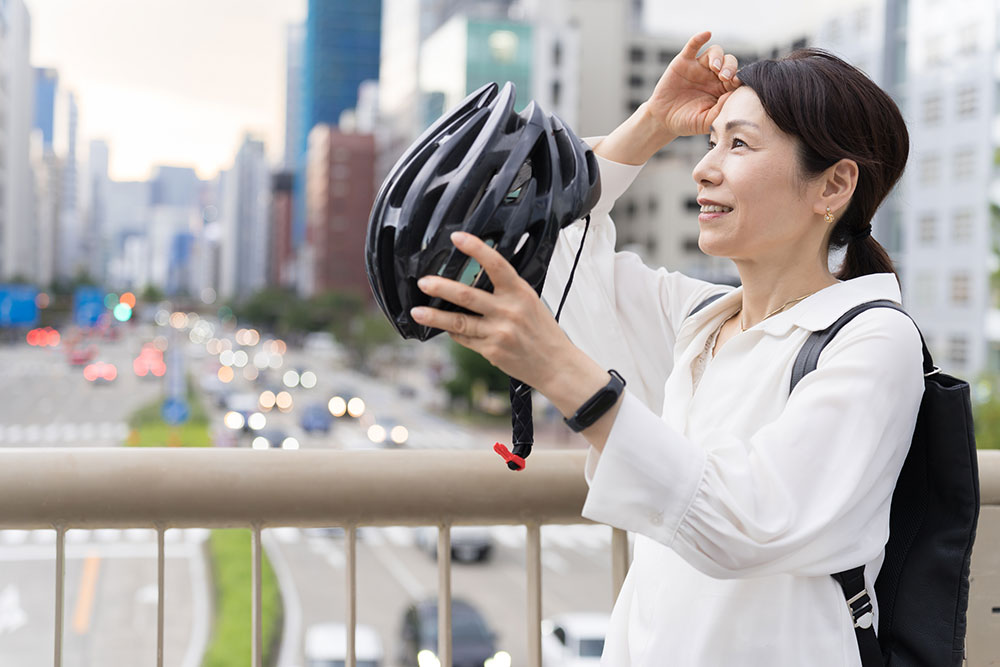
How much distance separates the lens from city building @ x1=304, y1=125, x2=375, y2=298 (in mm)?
86125

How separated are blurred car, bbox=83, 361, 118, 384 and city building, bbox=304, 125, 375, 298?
3407 cm

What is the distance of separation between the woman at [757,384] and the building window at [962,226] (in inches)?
1319

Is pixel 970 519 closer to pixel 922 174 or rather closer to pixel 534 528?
pixel 534 528

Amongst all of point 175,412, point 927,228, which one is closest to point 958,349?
point 927,228

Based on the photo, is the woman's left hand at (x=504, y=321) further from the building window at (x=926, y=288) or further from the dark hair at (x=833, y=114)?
the building window at (x=926, y=288)

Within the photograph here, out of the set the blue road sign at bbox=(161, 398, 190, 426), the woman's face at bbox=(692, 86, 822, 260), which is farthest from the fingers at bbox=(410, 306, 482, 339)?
the blue road sign at bbox=(161, 398, 190, 426)

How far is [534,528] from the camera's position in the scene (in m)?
1.96

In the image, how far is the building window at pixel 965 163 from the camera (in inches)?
1219

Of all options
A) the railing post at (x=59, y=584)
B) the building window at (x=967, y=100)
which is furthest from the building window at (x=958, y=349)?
the railing post at (x=59, y=584)

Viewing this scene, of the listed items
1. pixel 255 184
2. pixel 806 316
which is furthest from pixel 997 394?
pixel 255 184

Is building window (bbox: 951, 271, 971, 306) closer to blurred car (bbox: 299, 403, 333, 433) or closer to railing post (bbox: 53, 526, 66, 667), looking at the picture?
blurred car (bbox: 299, 403, 333, 433)

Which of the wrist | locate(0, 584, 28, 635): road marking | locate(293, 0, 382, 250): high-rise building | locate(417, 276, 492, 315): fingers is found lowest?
locate(0, 584, 28, 635): road marking

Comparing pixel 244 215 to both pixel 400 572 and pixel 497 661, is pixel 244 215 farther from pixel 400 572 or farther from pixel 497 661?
pixel 497 661

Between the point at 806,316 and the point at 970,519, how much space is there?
1.20 feet
